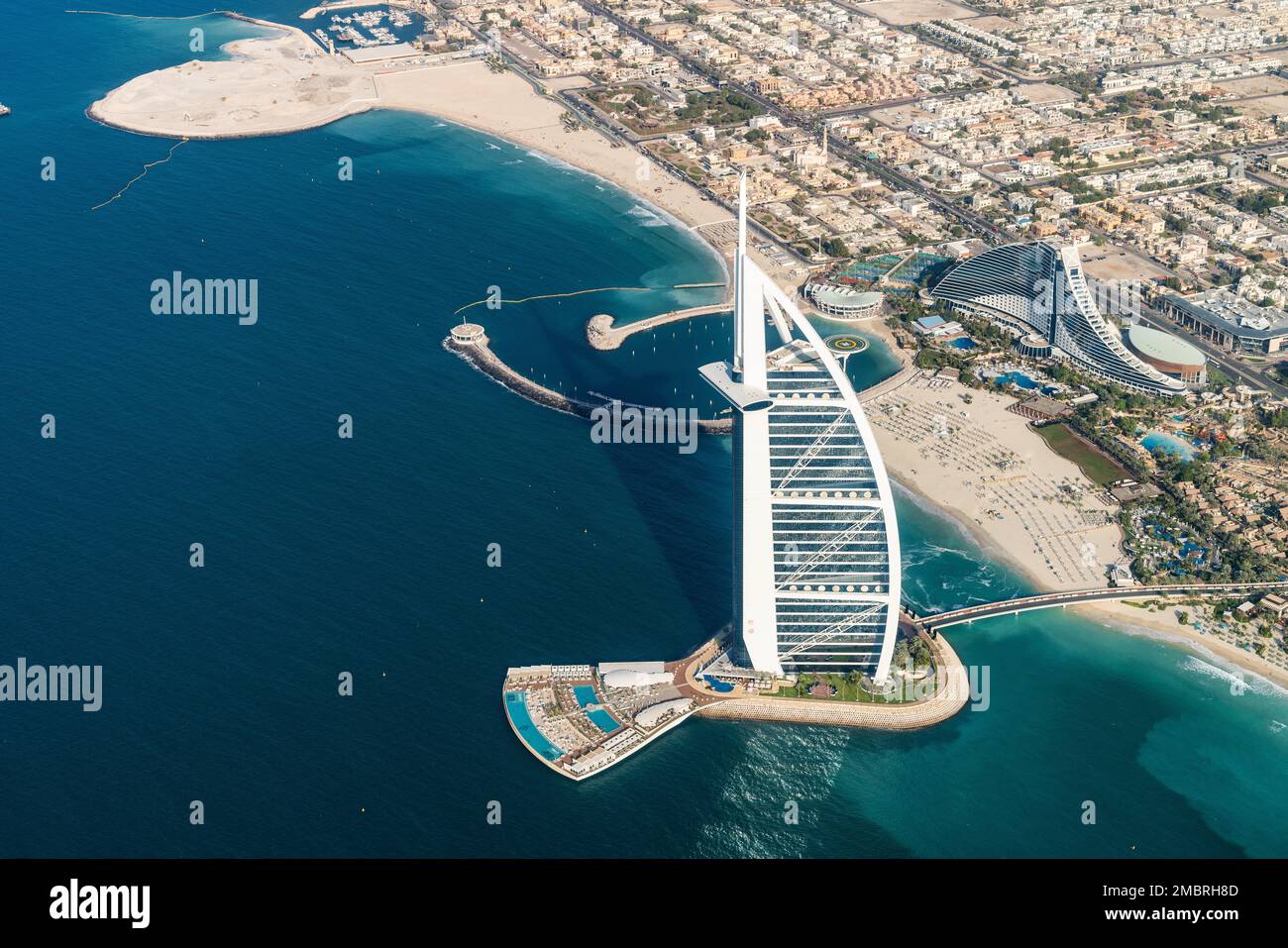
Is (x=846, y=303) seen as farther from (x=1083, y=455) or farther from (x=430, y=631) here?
(x=430, y=631)

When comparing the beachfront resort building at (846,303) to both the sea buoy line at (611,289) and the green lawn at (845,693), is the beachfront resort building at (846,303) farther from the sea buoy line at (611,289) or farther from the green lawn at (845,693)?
the green lawn at (845,693)

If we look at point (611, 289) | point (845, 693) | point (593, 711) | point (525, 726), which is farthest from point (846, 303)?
point (525, 726)

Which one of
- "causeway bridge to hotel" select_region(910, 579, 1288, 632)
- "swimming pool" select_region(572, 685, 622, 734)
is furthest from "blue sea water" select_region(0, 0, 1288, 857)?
"swimming pool" select_region(572, 685, 622, 734)

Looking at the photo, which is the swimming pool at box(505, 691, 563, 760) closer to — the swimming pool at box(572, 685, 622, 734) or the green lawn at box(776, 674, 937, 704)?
the swimming pool at box(572, 685, 622, 734)

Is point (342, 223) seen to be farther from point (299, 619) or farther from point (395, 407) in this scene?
point (299, 619)

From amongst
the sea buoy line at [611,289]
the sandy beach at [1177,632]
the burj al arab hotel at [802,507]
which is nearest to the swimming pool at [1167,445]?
the sandy beach at [1177,632]
